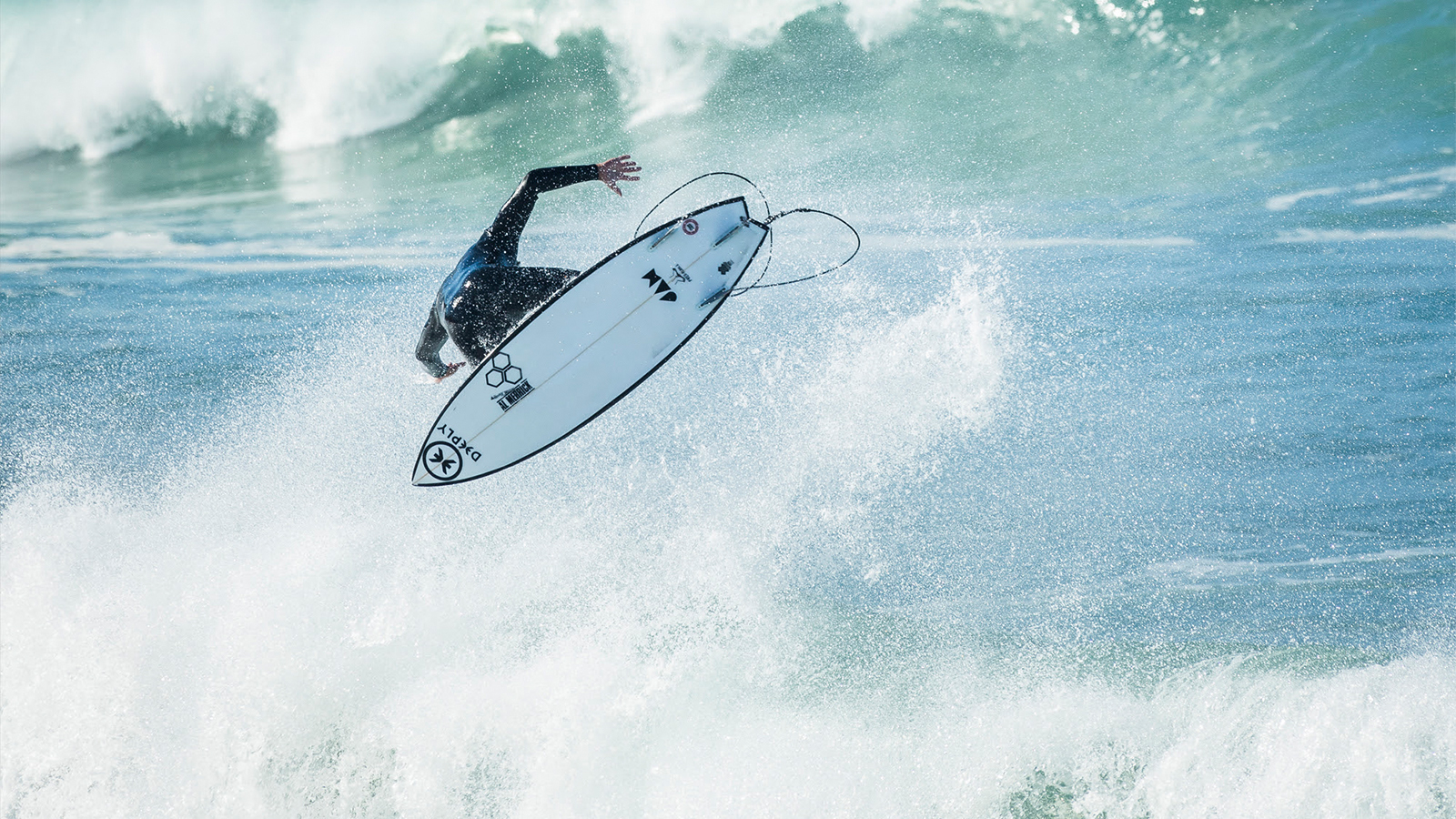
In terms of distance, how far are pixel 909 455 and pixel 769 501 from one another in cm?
156

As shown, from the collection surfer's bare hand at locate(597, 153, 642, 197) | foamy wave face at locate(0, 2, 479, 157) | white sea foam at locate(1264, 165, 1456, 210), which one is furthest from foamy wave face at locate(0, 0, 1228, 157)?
surfer's bare hand at locate(597, 153, 642, 197)

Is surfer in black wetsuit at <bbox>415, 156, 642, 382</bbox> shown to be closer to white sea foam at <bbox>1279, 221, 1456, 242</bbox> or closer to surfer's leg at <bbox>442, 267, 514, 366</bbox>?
surfer's leg at <bbox>442, 267, 514, 366</bbox>

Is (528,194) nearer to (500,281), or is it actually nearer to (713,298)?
(500,281)

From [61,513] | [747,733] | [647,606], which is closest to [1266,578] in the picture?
[747,733]

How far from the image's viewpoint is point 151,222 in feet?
43.1

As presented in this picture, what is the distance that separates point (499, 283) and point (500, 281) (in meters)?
0.02

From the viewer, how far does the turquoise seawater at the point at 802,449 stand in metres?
6.97

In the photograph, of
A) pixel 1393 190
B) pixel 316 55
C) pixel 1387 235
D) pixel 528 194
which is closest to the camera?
pixel 528 194

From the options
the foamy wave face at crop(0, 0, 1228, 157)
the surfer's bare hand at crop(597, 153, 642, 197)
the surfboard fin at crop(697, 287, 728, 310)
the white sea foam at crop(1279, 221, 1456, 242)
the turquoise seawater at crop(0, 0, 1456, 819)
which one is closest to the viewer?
the surfer's bare hand at crop(597, 153, 642, 197)

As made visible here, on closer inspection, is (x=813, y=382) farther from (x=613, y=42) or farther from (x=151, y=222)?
(x=151, y=222)

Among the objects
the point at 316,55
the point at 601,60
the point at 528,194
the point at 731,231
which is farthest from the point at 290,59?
the point at 731,231

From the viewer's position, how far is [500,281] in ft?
19.7

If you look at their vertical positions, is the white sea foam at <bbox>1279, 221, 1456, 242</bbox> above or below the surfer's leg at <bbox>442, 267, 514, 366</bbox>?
below

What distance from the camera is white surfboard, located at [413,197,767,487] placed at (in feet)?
20.0
